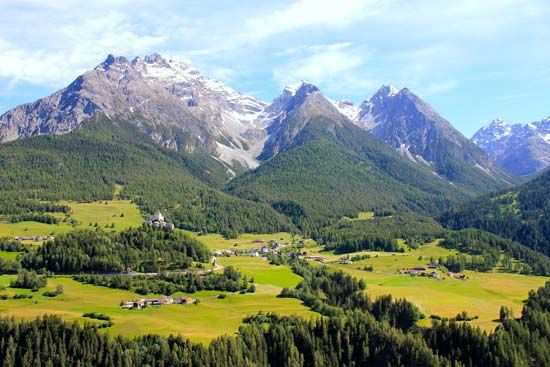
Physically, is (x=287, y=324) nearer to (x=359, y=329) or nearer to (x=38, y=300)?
(x=359, y=329)

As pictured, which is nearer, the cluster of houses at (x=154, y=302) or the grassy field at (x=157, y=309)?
the grassy field at (x=157, y=309)

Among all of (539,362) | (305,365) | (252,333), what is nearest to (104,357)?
(252,333)

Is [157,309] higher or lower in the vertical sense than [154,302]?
lower

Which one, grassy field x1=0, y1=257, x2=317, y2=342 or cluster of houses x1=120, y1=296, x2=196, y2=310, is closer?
grassy field x1=0, y1=257, x2=317, y2=342
